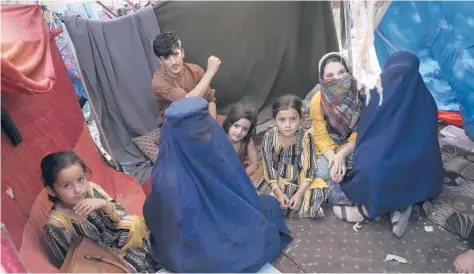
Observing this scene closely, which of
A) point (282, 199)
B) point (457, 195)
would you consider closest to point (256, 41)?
point (282, 199)

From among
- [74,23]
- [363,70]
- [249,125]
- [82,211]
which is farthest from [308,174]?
[74,23]

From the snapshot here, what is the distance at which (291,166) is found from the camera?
2.30 metres

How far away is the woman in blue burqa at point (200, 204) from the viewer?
5.52 feet

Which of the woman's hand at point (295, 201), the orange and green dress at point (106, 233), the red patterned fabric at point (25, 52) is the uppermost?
the red patterned fabric at point (25, 52)

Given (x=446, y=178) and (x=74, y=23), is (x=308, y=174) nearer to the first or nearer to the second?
(x=446, y=178)

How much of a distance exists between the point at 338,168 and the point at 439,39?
805 mm

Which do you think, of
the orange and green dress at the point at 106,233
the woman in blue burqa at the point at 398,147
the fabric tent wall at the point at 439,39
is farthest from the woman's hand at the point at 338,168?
the orange and green dress at the point at 106,233

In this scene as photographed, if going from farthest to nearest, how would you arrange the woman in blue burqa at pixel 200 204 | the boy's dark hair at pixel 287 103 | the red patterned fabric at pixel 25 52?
1. the boy's dark hair at pixel 287 103
2. the woman in blue burqa at pixel 200 204
3. the red patterned fabric at pixel 25 52

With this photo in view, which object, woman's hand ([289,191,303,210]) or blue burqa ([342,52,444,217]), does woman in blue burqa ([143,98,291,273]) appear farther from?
blue burqa ([342,52,444,217])

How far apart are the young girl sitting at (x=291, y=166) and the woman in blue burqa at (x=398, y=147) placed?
21 cm

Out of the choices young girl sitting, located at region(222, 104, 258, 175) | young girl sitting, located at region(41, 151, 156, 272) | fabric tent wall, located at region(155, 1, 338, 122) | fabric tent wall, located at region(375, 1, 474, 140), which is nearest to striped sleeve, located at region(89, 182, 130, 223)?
young girl sitting, located at region(41, 151, 156, 272)

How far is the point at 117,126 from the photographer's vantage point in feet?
9.45

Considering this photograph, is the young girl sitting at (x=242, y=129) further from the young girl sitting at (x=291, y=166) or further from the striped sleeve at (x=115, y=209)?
the striped sleeve at (x=115, y=209)

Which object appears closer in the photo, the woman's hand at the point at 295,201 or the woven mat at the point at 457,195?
the woven mat at the point at 457,195
